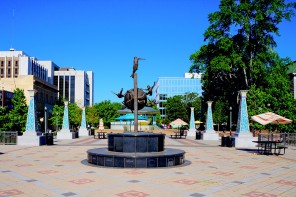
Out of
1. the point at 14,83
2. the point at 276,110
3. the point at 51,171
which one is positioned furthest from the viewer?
the point at 14,83

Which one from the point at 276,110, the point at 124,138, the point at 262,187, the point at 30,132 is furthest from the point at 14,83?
the point at 262,187

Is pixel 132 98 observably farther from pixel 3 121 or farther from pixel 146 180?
pixel 3 121

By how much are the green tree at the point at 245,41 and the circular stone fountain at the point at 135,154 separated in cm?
2228

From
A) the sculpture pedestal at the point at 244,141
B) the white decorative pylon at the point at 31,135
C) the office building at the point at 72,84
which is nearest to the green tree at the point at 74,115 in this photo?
the white decorative pylon at the point at 31,135

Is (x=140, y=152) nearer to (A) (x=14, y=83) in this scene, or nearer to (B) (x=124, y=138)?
(B) (x=124, y=138)

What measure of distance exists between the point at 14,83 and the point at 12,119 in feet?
124

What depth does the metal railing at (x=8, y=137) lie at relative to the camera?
25.2 m

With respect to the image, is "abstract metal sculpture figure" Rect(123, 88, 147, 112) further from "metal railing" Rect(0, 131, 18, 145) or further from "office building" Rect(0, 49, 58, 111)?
"office building" Rect(0, 49, 58, 111)

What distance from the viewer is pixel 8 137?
25.3 meters

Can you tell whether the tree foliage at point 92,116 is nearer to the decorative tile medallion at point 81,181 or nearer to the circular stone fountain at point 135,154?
the circular stone fountain at point 135,154

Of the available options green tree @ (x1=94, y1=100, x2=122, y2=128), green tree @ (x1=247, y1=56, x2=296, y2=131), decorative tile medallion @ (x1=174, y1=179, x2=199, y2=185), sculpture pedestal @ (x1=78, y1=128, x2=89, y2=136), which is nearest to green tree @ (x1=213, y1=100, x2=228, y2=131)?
green tree @ (x1=94, y1=100, x2=122, y2=128)

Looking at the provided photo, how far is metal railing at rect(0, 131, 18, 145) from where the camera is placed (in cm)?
2519

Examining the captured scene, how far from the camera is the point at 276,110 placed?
32469mm

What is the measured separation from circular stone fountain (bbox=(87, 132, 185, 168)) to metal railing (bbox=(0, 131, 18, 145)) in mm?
13530
